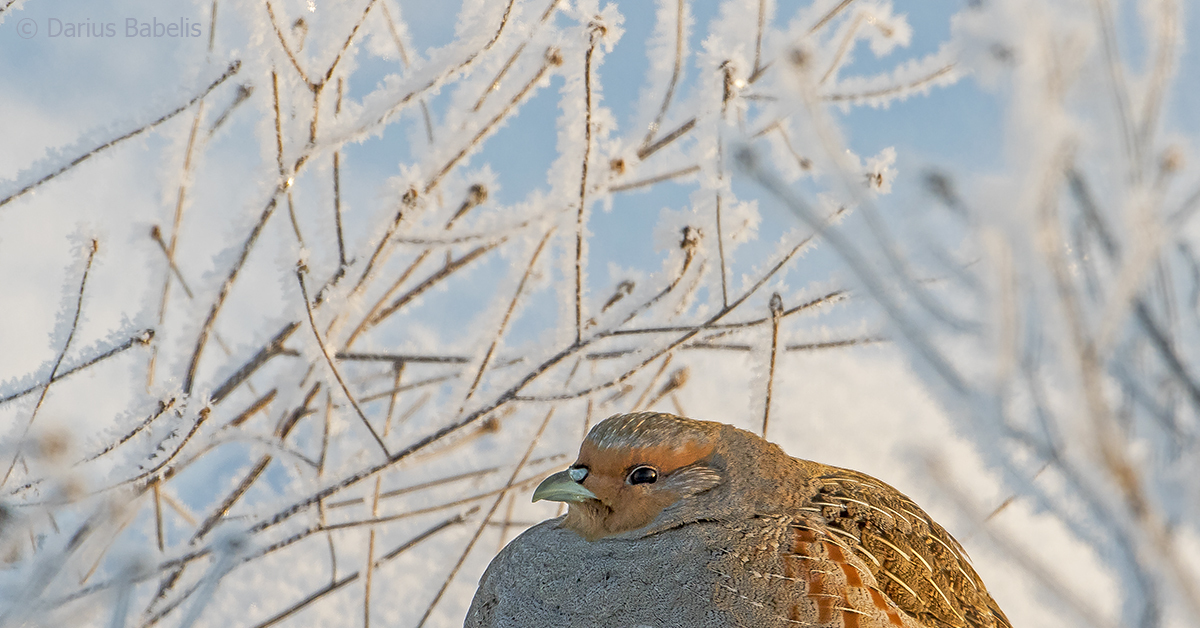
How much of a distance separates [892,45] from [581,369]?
102cm

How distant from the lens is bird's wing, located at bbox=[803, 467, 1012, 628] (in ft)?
4.33

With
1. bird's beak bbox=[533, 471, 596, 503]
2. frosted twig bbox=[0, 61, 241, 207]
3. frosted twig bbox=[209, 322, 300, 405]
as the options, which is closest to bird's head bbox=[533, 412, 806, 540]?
bird's beak bbox=[533, 471, 596, 503]

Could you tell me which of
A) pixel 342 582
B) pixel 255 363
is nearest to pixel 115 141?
pixel 255 363

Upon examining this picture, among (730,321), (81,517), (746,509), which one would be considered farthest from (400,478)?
(746,509)

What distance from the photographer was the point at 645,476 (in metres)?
1.38

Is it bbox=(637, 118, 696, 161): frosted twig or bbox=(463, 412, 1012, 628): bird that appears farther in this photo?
bbox=(637, 118, 696, 161): frosted twig

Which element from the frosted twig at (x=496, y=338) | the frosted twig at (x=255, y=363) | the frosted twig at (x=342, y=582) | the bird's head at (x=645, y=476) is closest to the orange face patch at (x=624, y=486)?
the bird's head at (x=645, y=476)

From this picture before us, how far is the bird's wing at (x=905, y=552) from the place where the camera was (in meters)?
1.32

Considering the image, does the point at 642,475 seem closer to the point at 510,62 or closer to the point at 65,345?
the point at 510,62

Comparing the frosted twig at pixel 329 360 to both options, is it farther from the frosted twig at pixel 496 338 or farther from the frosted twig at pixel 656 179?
the frosted twig at pixel 656 179

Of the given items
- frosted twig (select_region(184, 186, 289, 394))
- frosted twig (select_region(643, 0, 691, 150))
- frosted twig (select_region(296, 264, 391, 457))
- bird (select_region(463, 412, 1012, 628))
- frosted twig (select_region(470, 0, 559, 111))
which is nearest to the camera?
bird (select_region(463, 412, 1012, 628))

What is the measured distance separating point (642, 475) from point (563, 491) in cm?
13

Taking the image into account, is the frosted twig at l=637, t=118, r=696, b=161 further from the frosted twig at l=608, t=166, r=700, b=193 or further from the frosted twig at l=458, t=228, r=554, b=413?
the frosted twig at l=458, t=228, r=554, b=413

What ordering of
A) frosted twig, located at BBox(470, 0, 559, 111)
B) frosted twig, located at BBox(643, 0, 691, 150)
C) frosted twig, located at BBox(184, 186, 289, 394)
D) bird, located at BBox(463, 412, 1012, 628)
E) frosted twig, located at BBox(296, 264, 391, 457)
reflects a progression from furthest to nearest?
1. frosted twig, located at BBox(643, 0, 691, 150)
2. frosted twig, located at BBox(470, 0, 559, 111)
3. frosted twig, located at BBox(184, 186, 289, 394)
4. frosted twig, located at BBox(296, 264, 391, 457)
5. bird, located at BBox(463, 412, 1012, 628)
